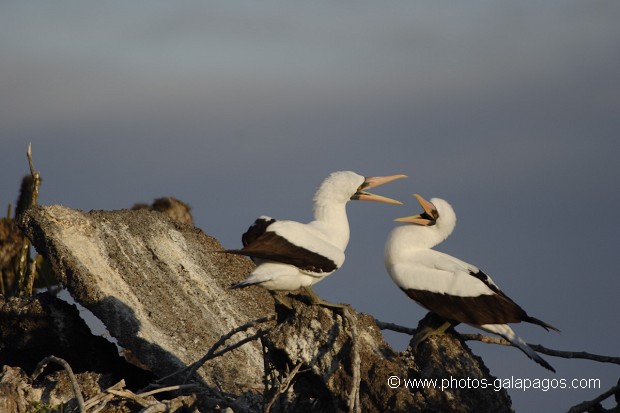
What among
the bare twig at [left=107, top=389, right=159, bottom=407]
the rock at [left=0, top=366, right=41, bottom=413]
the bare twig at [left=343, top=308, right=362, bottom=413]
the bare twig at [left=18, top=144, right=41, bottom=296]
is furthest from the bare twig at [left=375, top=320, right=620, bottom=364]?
the bare twig at [left=18, top=144, right=41, bottom=296]

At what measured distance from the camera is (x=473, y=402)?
1043 centimetres

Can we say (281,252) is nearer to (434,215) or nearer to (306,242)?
(306,242)

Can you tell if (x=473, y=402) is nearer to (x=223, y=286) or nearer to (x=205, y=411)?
(x=205, y=411)

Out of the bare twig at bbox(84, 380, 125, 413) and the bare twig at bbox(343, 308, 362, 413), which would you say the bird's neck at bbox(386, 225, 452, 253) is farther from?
the bare twig at bbox(84, 380, 125, 413)

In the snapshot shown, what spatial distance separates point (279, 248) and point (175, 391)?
1.89 m

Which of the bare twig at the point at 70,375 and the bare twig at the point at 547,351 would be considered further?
the bare twig at the point at 547,351

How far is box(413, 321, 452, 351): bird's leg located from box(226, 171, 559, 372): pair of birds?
14 mm

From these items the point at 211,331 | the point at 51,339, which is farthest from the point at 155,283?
the point at 51,339

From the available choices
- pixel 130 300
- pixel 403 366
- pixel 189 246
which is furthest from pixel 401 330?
pixel 189 246

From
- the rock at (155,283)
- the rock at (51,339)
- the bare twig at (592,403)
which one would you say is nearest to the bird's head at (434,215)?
the bare twig at (592,403)

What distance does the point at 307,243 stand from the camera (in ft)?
35.2

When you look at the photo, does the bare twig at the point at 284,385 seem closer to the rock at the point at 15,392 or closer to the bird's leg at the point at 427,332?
the bird's leg at the point at 427,332

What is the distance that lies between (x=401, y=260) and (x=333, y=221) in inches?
26.5

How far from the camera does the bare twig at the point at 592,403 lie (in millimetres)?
10334
